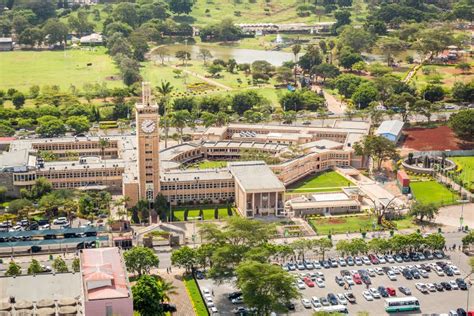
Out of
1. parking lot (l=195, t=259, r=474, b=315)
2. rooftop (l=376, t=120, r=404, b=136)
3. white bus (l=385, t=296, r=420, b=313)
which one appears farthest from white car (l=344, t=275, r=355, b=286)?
rooftop (l=376, t=120, r=404, b=136)

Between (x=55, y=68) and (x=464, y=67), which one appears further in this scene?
(x=55, y=68)

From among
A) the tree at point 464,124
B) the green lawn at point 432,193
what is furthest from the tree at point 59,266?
the tree at point 464,124

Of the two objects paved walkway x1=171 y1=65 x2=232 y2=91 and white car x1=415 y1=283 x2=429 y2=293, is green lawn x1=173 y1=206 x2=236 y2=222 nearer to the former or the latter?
white car x1=415 y1=283 x2=429 y2=293

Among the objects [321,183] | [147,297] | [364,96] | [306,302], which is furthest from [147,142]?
[364,96]

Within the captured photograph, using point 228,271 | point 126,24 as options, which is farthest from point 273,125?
point 126,24

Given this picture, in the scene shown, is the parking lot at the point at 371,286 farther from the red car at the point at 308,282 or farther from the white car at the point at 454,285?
the red car at the point at 308,282

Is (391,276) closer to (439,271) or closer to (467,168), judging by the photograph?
(439,271)

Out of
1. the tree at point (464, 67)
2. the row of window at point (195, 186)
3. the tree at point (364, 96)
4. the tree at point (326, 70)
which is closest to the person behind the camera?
the row of window at point (195, 186)
